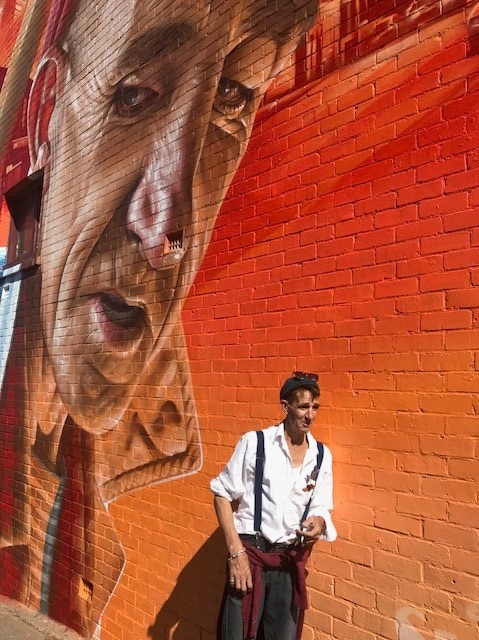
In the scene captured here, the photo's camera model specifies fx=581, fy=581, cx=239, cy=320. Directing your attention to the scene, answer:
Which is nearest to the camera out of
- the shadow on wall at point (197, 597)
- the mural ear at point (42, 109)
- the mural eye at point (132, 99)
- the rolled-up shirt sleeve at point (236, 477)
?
the rolled-up shirt sleeve at point (236, 477)

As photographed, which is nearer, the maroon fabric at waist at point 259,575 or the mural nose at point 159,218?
the maroon fabric at waist at point 259,575

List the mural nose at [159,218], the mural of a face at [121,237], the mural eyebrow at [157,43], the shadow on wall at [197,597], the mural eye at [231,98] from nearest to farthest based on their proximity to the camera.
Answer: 1. the shadow on wall at [197,597]
2. the mural eye at [231,98]
3. the mural of a face at [121,237]
4. the mural nose at [159,218]
5. the mural eyebrow at [157,43]

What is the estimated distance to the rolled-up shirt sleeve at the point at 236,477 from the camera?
8.63 feet

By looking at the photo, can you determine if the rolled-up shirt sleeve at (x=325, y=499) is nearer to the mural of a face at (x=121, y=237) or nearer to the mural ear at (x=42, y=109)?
the mural of a face at (x=121, y=237)

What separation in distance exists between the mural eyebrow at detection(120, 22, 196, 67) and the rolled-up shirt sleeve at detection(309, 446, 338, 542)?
A: 3399mm

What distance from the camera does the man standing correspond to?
2.58 m

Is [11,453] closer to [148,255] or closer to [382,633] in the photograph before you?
[148,255]

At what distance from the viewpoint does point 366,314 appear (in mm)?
2941

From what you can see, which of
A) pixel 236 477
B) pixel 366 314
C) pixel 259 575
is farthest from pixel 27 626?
pixel 366 314

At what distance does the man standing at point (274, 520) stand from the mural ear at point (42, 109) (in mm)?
4802

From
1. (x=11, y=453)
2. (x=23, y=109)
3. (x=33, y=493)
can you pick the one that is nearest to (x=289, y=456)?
(x=33, y=493)

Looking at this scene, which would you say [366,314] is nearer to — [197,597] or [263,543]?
[263,543]

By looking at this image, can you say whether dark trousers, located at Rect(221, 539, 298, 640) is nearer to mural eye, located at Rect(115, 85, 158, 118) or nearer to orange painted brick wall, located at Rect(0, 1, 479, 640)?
orange painted brick wall, located at Rect(0, 1, 479, 640)

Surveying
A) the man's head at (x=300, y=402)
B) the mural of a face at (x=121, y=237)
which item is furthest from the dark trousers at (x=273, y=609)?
the mural of a face at (x=121, y=237)
